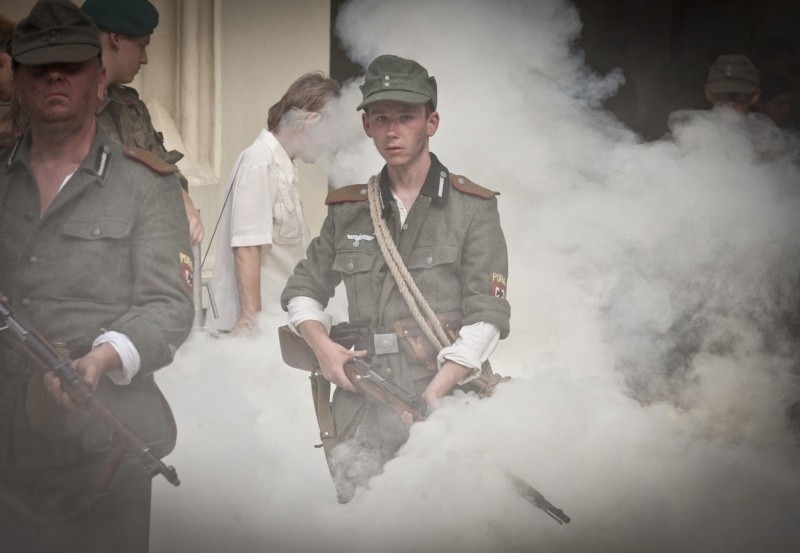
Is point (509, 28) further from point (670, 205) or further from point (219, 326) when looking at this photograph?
point (219, 326)

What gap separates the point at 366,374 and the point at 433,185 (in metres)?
0.77

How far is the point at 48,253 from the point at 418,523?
1.78 meters

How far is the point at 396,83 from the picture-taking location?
4957 millimetres

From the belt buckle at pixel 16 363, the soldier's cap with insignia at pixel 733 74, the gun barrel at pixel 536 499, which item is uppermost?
the soldier's cap with insignia at pixel 733 74

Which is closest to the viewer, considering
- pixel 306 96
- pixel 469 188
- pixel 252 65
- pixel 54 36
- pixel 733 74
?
pixel 54 36

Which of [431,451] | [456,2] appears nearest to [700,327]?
[431,451]

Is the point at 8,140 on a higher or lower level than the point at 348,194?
higher

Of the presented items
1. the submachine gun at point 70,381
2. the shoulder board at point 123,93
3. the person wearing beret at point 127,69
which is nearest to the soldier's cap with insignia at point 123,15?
the person wearing beret at point 127,69

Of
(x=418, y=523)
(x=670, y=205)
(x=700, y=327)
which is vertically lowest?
(x=418, y=523)

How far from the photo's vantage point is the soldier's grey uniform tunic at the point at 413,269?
4.98 metres

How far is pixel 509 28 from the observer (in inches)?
224

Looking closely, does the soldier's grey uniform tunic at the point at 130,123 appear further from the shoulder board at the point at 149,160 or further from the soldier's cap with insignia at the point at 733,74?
the soldier's cap with insignia at the point at 733,74

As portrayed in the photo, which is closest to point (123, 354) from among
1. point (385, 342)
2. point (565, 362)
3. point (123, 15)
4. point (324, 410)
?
point (324, 410)

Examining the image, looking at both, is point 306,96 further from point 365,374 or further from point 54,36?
point 365,374
